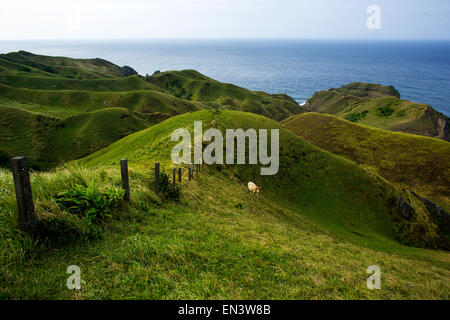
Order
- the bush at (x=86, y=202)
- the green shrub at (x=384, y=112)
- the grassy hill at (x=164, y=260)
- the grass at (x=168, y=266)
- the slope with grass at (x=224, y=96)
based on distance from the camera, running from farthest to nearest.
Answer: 1. the slope with grass at (x=224, y=96)
2. the green shrub at (x=384, y=112)
3. the bush at (x=86, y=202)
4. the grassy hill at (x=164, y=260)
5. the grass at (x=168, y=266)

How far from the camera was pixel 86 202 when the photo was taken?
7066 millimetres

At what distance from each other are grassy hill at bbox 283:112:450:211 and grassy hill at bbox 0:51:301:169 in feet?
189

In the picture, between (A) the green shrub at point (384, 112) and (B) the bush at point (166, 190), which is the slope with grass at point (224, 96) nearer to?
(A) the green shrub at point (384, 112)

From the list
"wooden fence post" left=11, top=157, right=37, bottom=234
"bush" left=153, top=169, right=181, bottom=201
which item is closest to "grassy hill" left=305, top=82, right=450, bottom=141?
"bush" left=153, top=169, right=181, bottom=201

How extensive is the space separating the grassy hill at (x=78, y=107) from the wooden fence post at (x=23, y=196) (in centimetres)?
5542

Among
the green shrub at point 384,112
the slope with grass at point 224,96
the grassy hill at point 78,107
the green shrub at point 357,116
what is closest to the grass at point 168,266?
the grassy hill at point 78,107

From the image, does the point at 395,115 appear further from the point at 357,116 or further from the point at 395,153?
the point at 395,153

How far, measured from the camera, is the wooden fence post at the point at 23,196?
527 cm

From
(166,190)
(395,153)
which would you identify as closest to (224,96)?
(395,153)

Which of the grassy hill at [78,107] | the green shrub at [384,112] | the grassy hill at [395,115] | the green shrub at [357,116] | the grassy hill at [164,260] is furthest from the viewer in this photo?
the green shrub at [357,116]

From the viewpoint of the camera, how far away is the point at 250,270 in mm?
6562

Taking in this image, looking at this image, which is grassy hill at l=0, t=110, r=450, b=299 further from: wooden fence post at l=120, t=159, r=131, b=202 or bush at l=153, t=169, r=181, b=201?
bush at l=153, t=169, r=181, b=201

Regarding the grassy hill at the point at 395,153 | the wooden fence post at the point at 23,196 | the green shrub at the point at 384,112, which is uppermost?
the wooden fence post at the point at 23,196

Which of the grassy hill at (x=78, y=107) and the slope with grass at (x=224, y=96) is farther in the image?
the slope with grass at (x=224, y=96)
